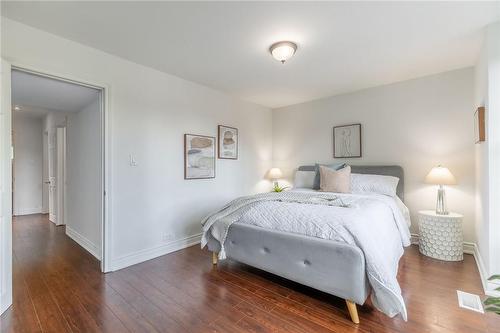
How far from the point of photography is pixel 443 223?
8.99 feet

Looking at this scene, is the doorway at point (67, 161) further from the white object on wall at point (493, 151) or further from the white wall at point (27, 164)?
the white object on wall at point (493, 151)

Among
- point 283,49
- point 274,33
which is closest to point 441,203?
point 283,49

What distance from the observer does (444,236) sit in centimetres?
274

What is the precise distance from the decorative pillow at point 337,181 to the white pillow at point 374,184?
0.55 feet

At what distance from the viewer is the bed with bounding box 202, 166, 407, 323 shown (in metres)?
1.66

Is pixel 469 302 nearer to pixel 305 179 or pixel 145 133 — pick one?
pixel 305 179

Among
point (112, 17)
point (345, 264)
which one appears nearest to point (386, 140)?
point (345, 264)

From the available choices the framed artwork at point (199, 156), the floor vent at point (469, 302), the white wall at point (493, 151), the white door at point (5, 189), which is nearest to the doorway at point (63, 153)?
the white door at point (5, 189)

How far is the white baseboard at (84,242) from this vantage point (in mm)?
3016

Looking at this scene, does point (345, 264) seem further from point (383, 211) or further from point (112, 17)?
point (112, 17)

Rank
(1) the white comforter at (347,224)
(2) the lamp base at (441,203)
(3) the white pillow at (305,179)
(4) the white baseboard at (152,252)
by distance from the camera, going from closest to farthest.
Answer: (1) the white comforter at (347,224), (4) the white baseboard at (152,252), (2) the lamp base at (441,203), (3) the white pillow at (305,179)

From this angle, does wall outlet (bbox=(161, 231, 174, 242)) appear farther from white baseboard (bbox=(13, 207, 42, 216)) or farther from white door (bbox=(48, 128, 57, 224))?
white baseboard (bbox=(13, 207, 42, 216))

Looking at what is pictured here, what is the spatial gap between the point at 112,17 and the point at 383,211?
306 cm

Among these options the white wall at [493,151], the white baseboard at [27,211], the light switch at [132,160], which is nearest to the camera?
the white wall at [493,151]
